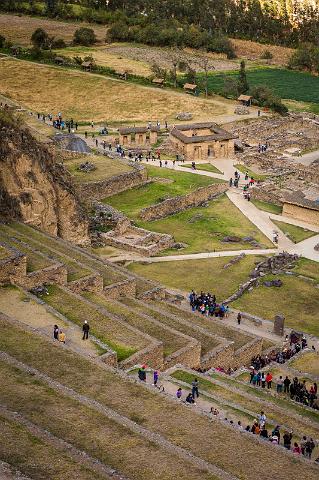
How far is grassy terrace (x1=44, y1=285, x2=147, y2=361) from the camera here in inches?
1363

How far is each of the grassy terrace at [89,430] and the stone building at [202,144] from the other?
51.9 meters

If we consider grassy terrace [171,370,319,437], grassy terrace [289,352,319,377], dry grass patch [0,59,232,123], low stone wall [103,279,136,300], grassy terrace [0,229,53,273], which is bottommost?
grassy terrace [289,352,319,377]

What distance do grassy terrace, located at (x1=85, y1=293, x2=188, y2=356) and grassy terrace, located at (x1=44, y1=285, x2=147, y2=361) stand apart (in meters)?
1.25

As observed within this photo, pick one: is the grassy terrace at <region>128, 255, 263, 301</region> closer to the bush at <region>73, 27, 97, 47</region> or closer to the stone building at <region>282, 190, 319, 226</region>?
the stone building at <region>282, 190, 319, 226</region>

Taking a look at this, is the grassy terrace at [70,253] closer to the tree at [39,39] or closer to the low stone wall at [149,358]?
the low stone wall at [149,358]

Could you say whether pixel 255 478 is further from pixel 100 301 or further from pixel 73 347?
pixel 100 301

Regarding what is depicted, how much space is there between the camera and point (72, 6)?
502ft

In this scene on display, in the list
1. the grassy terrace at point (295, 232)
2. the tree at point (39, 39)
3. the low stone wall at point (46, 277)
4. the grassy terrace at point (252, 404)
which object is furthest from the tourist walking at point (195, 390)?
the tree at point (39, 39)

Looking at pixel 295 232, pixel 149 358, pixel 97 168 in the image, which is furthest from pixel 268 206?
pixel 149 358

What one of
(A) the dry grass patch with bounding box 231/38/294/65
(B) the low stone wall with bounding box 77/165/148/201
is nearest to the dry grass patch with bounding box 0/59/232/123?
(B) the low stone wall with bounding box 77/165/148/201

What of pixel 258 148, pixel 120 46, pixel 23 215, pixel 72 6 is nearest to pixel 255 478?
pixel 23 215

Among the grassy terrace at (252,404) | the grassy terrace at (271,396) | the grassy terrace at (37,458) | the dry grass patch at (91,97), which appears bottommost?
the grassy terrace at (271,396)

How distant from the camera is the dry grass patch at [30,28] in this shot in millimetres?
128250

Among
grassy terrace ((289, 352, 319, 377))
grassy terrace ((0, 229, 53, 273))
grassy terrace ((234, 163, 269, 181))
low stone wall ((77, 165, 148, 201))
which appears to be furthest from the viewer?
grassy terrace ((234, 163, 269, 181))
